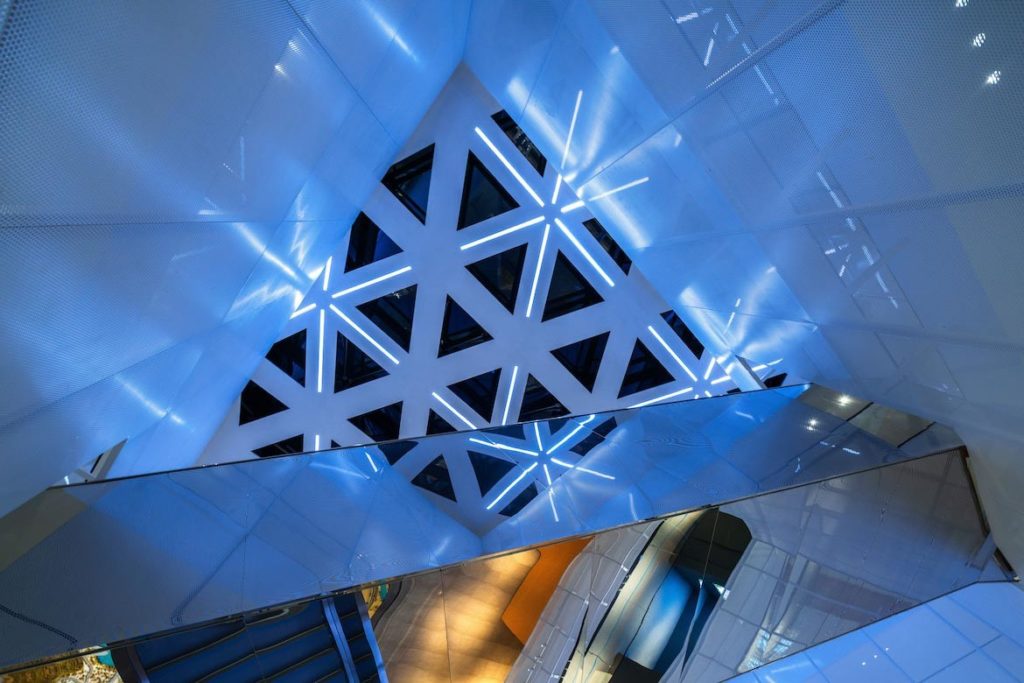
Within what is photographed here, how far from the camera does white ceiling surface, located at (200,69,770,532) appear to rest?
34.4 ft

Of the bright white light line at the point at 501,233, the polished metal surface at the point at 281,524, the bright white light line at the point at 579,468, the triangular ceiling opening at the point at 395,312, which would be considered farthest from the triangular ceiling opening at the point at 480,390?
the bright white light line at the point at 579,468

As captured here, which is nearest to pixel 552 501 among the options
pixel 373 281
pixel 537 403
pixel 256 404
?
pixel 373 281

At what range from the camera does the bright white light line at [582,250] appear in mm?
11000

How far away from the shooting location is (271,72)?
143 inches

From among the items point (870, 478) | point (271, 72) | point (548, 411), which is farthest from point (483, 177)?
point (870, 478)

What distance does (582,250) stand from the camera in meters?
11.3

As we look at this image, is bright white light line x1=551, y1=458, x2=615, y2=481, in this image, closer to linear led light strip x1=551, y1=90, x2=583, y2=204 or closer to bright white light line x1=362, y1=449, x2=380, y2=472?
bright white light line x1=362, y1=449, x2=380, y2=472

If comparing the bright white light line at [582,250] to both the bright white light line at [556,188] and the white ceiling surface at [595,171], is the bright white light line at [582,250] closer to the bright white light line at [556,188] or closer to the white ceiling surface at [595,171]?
the bright white light line at [556,188]

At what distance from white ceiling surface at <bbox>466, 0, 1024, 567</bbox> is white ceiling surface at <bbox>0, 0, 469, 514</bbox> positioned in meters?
2.33

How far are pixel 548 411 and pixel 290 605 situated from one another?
35.1 feet

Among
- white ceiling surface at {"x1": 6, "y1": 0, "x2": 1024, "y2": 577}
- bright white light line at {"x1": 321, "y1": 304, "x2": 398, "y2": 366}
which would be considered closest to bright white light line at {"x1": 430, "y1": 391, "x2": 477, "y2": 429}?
bright white light line at {"x1": 321, "y1": 304, "x2": 398, "y2": 366}

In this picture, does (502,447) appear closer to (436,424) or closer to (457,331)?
(457,331)

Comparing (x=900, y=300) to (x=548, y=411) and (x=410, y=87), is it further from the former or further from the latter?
(x=548, y=411)

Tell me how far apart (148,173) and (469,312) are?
29.7ft
